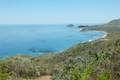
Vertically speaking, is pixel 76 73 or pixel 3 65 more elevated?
pixel 76 73

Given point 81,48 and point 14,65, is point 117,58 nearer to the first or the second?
point 14,65

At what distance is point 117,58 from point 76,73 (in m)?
2.45

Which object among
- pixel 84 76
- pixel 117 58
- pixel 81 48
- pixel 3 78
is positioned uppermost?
pixel 117 58

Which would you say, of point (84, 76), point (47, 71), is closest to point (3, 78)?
point (84, 76)

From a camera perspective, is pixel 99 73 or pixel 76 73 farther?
pixel 76 73

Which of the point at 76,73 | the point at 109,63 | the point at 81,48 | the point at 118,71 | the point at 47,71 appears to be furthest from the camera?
the point at 81,48

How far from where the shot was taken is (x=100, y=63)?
9.37 meters

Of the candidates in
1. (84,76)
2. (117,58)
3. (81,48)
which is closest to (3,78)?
(84,76)

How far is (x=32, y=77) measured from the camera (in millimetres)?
23078

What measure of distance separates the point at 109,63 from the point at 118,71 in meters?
0.61

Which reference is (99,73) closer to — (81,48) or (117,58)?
(117,58)

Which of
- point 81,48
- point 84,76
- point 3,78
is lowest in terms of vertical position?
point 81,48

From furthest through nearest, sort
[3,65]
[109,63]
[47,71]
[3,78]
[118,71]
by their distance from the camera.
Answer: [47,71]
[3,65]
[3,78]
[109,63]
[118,71]

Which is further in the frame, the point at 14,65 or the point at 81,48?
the point at 81,48
